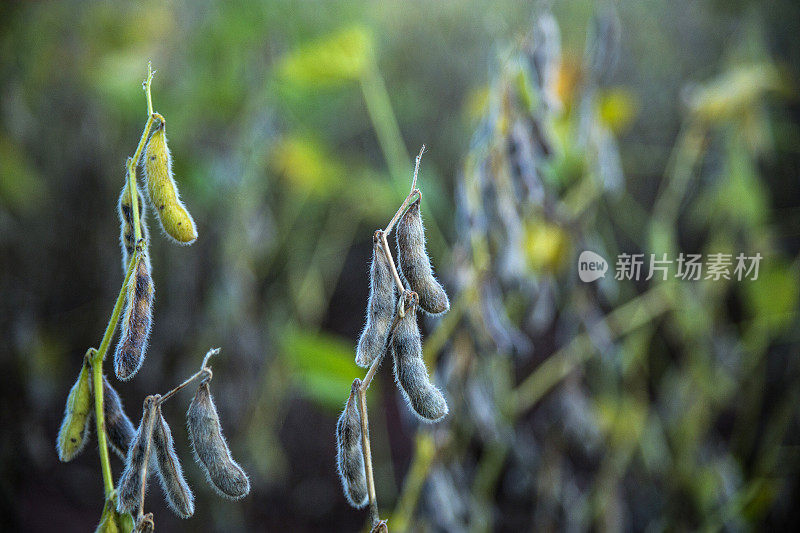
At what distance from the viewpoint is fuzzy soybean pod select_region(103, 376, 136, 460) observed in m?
0.44

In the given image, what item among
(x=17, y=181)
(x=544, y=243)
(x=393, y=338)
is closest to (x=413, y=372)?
(x=393, y=338)

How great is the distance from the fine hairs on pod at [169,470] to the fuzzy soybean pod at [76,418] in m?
0.05

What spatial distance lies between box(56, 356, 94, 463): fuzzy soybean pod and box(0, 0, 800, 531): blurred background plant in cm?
43

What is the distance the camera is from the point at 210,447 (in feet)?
1.41

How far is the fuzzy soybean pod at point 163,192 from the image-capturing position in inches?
16.5

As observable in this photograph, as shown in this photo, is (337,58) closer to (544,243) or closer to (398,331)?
(544,243)

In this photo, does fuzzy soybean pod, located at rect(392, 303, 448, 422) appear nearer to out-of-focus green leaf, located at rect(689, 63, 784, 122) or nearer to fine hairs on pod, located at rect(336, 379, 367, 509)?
fine hairs on pod, located at rect(336, 379, 367, 509)

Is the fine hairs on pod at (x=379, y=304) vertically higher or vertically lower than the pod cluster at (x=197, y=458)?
higher

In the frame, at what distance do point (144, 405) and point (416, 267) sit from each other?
20 centimetres

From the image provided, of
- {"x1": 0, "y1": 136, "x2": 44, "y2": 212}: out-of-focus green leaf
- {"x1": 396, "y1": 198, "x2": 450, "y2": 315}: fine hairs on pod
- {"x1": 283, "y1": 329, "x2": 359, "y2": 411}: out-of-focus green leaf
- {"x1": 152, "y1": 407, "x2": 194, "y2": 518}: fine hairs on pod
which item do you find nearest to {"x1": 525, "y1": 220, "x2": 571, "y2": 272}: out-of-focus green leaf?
{"x1": 283, "y1": 329, "x2": 359, "y2": 411}: out-of-focus green leaf

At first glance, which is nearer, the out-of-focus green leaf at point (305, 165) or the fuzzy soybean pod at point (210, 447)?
the fuzzy soybean pod at point (210, 447)

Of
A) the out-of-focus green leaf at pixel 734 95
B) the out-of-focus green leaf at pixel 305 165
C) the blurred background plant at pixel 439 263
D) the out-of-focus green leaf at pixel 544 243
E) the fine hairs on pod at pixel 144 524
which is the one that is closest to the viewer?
the fine hairs on pod at pixel 144 524

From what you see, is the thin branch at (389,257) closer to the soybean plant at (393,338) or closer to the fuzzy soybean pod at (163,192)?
the soybean plant at (393,338)

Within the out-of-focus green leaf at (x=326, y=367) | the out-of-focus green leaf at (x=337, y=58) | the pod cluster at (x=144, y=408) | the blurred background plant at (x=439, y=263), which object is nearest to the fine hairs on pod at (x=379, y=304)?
the pod cluster at (x=144, y=408)
